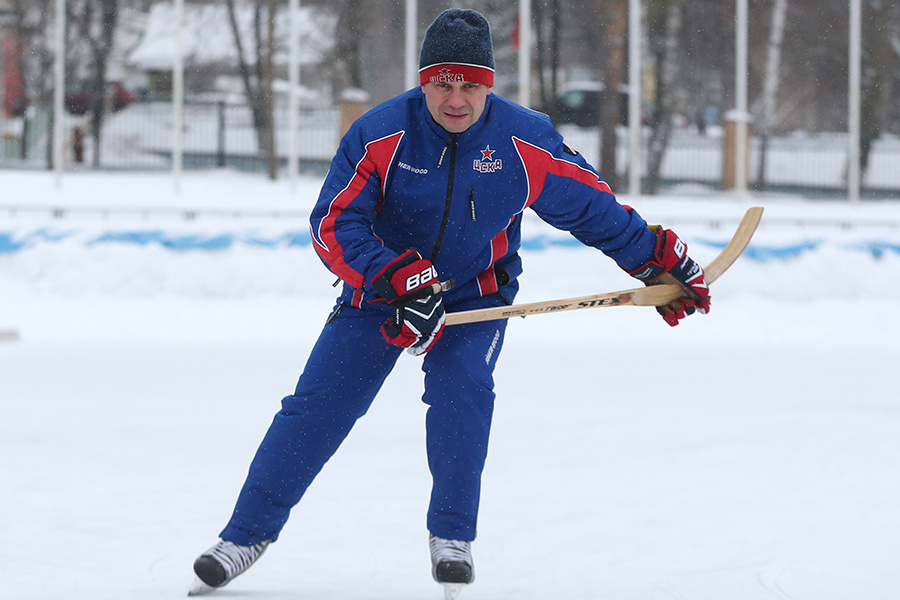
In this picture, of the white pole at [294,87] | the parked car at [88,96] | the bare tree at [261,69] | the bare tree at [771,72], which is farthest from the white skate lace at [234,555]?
the bare tree at [771,72]

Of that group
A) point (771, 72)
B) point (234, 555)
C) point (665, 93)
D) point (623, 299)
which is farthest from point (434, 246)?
point (771, 72)

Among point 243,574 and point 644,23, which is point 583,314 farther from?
point 644,23

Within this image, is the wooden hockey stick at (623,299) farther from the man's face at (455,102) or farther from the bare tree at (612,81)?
the bare tree at (612,81)

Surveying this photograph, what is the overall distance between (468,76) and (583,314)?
5681mm

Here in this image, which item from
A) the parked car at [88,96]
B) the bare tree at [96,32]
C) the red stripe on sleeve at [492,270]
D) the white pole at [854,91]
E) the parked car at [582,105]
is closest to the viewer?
the red stripe on sleeve at [492,270]

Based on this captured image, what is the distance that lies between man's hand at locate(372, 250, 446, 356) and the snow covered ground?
0.70 m

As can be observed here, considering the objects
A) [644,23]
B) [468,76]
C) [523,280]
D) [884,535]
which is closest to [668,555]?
[884,535]

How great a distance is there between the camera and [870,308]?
8625mm

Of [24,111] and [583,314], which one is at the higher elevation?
[24,111]

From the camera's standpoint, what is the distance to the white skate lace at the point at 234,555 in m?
2.73

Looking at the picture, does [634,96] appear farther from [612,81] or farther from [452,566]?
[452,566]

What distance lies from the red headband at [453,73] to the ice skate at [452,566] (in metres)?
1.10

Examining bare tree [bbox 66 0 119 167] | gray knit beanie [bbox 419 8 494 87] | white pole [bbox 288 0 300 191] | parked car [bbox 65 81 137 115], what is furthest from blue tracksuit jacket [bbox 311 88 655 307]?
parked car [bbox 65 81 137 115]

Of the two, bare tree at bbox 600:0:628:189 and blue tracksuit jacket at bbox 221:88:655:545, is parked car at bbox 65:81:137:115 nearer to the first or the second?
bare tree at bbox 600:0:628:189
